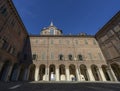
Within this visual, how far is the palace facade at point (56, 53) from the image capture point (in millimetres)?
16156

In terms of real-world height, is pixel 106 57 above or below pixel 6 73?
above

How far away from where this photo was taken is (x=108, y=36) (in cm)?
2088

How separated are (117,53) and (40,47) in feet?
Result: 59.5

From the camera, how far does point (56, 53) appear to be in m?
22.1

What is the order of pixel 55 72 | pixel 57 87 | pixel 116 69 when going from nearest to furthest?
pixel 57 87, pixel 55 72, pixel 116 69

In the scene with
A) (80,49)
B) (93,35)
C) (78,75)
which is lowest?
(78,75)

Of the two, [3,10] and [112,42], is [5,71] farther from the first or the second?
[112,42]

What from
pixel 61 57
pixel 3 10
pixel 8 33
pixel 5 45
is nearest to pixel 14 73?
pixel 5 45

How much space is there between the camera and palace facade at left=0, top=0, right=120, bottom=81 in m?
16.2

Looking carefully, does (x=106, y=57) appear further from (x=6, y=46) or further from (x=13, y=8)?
(x=13, y=8)

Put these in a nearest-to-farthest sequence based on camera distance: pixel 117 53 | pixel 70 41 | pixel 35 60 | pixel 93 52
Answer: pixel 117 53, pixel 35 60, pixel 93 52, pixel 70 41

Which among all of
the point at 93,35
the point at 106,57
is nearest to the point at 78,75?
the point at 106,57

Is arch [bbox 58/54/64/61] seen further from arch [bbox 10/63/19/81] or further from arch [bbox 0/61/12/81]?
arch [bbox 0/61/12/81]

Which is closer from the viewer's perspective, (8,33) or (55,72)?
(8,33)
